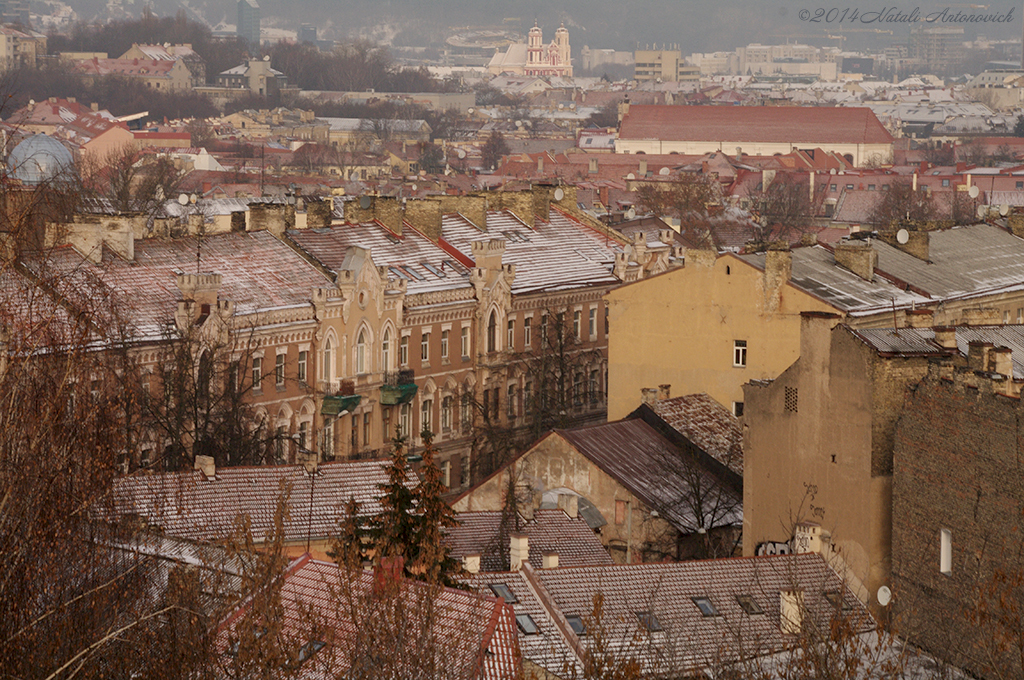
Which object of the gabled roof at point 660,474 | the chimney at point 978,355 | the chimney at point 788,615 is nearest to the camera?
the chimney at point 788,615

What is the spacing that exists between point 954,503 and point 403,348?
2487 centimetres

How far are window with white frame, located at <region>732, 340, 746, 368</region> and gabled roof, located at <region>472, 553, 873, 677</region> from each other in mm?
14433

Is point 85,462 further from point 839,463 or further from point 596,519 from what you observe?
point 596,519

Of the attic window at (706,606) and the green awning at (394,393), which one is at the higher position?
the attic window at (706,606)

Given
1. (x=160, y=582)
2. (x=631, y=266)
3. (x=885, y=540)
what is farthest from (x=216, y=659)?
(x=631, y=266)

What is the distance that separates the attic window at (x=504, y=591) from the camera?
2597cm

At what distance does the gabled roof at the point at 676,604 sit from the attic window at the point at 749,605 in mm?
58

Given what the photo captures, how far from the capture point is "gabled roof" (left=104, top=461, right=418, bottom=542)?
30.6 m

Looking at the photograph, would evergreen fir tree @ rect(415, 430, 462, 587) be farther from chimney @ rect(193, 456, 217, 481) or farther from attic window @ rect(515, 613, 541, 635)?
chimney @ rect(193, 456, 217, 481)

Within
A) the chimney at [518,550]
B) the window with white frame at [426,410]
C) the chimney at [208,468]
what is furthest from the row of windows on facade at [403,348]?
the chimney at [518,550]

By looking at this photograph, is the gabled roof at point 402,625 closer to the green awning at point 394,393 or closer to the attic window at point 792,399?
the attic window at point 792,399

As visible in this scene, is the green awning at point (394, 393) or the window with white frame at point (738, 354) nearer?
the window with white frame at point (738, 354)

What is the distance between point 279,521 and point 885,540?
13650mm

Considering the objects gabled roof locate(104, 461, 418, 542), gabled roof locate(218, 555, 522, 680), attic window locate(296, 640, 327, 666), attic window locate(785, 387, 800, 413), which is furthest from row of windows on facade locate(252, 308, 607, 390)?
attic window locate(296, 640, 327, 666)
